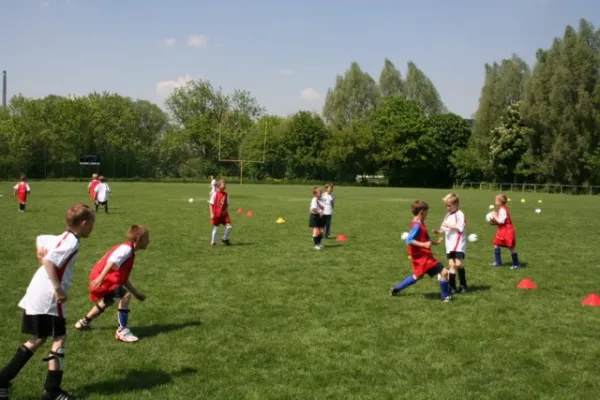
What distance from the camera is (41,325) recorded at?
4980mm

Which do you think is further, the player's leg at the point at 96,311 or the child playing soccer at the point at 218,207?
the child playing soccer at the point at 218,207

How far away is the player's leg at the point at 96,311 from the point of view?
6.93m

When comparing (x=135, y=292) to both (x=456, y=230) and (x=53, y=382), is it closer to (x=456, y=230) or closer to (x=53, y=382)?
(x=53, y=382)

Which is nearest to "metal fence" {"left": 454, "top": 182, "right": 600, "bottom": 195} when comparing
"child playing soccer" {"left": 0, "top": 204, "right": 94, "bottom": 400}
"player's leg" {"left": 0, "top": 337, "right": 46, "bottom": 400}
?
"child playing soccer" {"left": 0, "top": 204, "right": 94, "bottom": 400}

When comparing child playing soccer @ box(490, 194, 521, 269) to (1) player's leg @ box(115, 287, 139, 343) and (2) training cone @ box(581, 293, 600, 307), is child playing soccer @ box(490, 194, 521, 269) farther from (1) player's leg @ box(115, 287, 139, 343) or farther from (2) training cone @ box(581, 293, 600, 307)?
(1) player's leg @ box(115, 287, 139, 343)

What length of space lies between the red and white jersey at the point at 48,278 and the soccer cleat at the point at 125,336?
1.93 metres

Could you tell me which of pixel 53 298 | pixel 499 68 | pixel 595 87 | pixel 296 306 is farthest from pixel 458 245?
pixel 499 68

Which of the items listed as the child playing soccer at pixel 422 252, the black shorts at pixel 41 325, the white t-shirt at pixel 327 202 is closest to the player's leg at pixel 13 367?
the black shorts at pixel 41 325

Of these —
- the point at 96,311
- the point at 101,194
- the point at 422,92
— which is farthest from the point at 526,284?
the point at 422,92

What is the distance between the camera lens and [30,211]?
968 inches

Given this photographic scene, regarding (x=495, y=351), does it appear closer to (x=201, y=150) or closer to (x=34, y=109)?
(x=34, y=109)

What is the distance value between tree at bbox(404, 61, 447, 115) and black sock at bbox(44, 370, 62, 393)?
8801 cm

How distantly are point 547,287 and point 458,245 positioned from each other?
6.19ft

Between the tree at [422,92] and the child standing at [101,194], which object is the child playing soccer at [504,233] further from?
the tree at [422,92]
